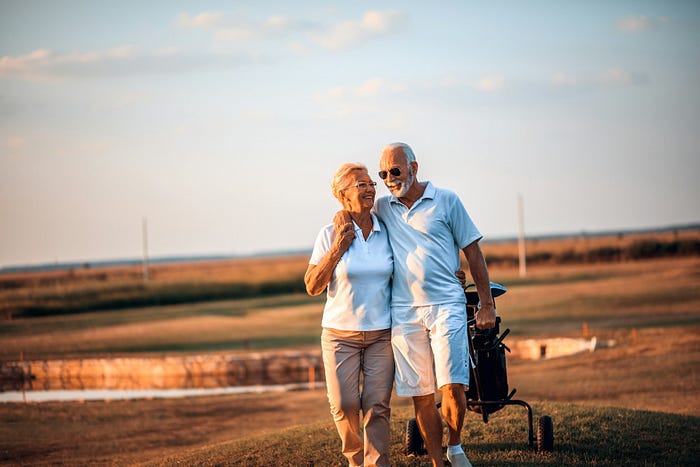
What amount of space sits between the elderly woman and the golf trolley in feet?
2.73

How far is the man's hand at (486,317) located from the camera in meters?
5.91

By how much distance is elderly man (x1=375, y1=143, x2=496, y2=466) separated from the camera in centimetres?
564

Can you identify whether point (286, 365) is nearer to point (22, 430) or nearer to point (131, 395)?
point (131, 395)

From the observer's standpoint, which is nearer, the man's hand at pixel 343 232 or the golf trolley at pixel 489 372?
the man's hand at pixel 343 232

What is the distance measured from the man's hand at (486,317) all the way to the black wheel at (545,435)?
3.99 ft

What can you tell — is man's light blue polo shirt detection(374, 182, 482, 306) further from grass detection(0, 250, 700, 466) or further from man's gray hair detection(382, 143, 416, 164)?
grass detection(0, 250, 700, 466)

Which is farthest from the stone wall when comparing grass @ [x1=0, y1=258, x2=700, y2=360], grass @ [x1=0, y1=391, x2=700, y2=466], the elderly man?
Answer: the elderly man

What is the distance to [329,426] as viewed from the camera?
29.0ft

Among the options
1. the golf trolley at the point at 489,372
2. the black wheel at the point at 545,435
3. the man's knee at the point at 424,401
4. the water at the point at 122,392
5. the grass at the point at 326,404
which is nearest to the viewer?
the man's knee at the point at 424,401

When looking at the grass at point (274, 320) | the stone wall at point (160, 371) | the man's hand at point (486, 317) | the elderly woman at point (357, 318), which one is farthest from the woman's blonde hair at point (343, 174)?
the grass at point (274, 320)

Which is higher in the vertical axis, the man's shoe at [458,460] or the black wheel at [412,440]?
the man's shoe at [458,460]

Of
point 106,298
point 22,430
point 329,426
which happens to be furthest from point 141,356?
point 106,298

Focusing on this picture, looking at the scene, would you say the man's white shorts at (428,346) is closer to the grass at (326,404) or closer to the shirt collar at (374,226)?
the shirt collar at (374,226)

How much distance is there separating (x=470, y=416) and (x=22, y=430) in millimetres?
6290
